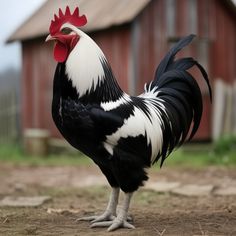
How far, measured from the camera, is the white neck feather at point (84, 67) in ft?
14.8

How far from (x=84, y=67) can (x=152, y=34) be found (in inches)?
332

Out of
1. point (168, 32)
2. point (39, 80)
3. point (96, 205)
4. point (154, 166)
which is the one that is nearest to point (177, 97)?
point (96, 205)

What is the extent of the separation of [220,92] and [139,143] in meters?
8.80

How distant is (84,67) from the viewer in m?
4.53

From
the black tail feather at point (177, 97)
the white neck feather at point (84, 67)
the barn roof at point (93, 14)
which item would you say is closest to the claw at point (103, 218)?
the black tail feather at point (177, 97)

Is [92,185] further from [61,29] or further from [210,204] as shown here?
[61,29]

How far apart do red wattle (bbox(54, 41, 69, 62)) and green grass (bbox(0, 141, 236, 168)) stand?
234 inches

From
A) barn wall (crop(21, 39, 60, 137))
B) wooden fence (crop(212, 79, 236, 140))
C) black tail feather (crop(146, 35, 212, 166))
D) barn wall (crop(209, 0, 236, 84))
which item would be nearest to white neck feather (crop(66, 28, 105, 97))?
black tail feather (crop(146, 35, 212, 166))

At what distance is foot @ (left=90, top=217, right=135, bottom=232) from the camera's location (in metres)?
4.64

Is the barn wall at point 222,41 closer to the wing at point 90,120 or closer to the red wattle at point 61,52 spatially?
the red wattle at point 61,52

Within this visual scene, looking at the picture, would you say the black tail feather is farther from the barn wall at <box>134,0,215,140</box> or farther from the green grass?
the barn wall at <box>134,0,215,140</box>

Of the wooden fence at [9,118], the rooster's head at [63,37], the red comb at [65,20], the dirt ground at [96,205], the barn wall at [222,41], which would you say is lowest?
the dirt ground at [96,205]

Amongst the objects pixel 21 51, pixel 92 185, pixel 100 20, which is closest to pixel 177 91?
pixel 92 185

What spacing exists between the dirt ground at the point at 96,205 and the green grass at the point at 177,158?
2.69 feet
